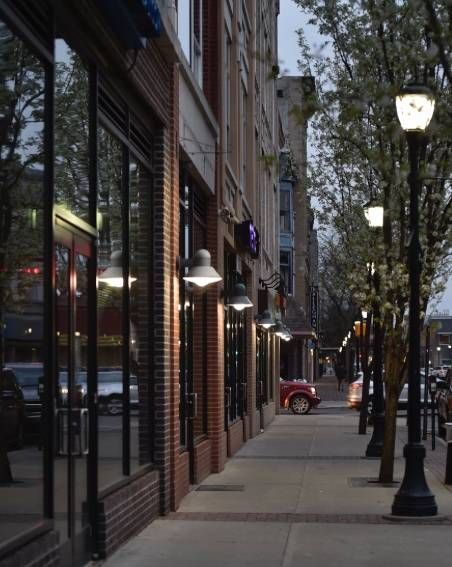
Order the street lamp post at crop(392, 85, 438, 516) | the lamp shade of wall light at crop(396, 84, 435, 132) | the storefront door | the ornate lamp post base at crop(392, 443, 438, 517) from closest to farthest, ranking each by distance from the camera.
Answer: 1. the storefront door
2. the lamp shade of wall light at crop(396, 84, 435, 132)
3. the street lamp post at crop(392, 85, 438, 516)
4. the ornate lamp post base at crop(392, 443, 438, 517)

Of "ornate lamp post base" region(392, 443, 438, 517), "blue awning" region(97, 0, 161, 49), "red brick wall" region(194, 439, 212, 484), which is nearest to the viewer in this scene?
"blue awning" region(97, 0, 161, 49)

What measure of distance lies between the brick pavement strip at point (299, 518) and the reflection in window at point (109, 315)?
2137 mm

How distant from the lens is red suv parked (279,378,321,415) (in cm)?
3859

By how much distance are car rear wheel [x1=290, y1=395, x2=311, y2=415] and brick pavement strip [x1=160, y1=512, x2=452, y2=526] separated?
2574 cm

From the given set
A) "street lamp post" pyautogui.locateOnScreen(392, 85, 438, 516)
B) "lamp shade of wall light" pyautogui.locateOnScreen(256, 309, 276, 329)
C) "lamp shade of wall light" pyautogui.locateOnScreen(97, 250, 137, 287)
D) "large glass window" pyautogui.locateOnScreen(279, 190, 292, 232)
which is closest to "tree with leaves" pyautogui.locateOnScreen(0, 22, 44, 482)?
"lamp shade of wall light" pyautogui.locateOnScreen(97, 250, 137, 287)

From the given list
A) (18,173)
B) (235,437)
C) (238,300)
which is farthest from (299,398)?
(18,173)

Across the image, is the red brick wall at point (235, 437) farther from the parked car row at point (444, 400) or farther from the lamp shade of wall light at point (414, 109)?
the lamp shade of wall light at point (414, 109)

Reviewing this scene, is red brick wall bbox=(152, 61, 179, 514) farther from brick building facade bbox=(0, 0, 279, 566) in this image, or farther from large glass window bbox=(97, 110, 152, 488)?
large glass window bbox=(97, 110, 152, 488)

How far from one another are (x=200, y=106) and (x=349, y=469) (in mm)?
6649

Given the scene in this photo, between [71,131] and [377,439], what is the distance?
1359 cm

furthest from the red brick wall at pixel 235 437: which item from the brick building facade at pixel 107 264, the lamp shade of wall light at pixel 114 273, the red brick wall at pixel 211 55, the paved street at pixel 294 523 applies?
the lamp shade of wall light at pixel 114 273

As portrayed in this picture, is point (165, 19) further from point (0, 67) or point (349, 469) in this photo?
point (349, 469)

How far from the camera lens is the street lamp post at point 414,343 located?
12.2 meters

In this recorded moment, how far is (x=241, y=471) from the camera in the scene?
18062 millimetres
